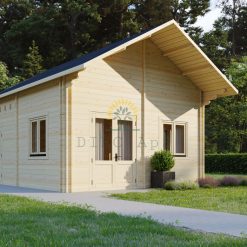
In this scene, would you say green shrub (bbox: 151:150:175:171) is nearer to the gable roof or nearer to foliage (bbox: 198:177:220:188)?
foliage (bbox: 198:177:220:188)

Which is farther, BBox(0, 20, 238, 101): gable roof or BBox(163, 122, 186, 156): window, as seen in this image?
BBox(163, 122, 186, 156): window

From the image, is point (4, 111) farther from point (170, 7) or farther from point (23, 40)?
point (170, 7)

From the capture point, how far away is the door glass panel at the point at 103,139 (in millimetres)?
15102

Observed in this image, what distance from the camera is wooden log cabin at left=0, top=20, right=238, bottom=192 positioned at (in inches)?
568

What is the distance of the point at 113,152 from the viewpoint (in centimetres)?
1537

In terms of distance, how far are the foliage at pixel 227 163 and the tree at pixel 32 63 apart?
13120 millimetres

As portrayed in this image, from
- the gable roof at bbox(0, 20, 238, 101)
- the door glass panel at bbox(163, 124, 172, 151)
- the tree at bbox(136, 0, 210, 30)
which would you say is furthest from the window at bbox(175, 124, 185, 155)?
the tree at bbox(136, 0, 210, 30)

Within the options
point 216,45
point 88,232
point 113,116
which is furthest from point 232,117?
point 88,232

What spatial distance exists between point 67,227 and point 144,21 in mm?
30908

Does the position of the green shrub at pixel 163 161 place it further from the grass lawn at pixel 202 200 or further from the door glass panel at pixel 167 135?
the grass lawn at pixel 202 200

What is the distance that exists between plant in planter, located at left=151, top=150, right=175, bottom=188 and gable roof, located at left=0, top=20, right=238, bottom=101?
11.3ft

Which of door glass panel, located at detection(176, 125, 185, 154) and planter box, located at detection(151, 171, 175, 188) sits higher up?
door glass panel, located at detection(176, 125, 185, 154)

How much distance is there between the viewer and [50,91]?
49.2 feet

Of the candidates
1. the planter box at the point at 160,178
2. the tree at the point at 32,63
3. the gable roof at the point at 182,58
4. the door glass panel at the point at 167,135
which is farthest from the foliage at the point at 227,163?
the planter box at the point at 160,178
